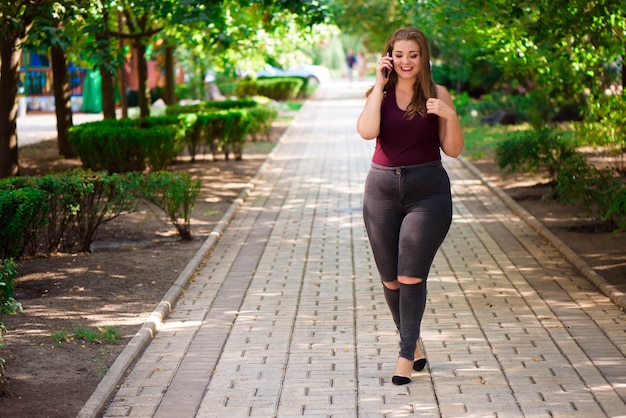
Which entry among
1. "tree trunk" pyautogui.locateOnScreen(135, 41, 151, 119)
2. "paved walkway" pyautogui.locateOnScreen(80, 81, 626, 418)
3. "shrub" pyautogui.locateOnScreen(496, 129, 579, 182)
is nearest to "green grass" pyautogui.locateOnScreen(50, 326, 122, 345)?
"paved walkway" pyautogui.locateOnScreen(80, 81, 626, 418)

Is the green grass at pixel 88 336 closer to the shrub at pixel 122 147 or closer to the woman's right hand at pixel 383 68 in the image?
the woman's right hand at pixel 383 68

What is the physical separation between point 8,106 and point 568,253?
857 centimetres

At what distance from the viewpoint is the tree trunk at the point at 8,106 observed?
14.6 meters

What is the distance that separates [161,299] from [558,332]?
320 cm

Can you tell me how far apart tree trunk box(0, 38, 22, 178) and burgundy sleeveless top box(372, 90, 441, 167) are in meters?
9.83

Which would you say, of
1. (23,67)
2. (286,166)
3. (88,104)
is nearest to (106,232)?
(286,166)

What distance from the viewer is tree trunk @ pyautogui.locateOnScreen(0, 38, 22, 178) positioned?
47.8ft

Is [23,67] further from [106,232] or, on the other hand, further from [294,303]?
[294,303]

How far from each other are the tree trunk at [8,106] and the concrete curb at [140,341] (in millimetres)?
4509

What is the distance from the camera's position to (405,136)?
19.2 feet

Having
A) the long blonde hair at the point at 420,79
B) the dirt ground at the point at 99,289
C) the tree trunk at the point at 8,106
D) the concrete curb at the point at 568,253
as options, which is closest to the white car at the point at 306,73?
the tree trunk at the point at 8,106

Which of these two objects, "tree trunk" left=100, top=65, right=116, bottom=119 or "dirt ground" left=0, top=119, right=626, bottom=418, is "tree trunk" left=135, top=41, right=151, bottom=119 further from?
"dirt ground" left=0, top=119, right=626, bottom=418

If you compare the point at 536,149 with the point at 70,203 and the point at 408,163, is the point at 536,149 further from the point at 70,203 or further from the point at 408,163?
the point at 408,163

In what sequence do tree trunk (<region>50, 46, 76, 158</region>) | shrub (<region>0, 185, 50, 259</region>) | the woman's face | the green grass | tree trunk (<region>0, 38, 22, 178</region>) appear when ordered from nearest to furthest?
the woman's face, the green grass, shrub (<region>0, 185, 50, 259</region>), tree trunk (<region>0, 38, 22, 178</region>), tree trunk (<region>50, 46, 76, 158</region>)
